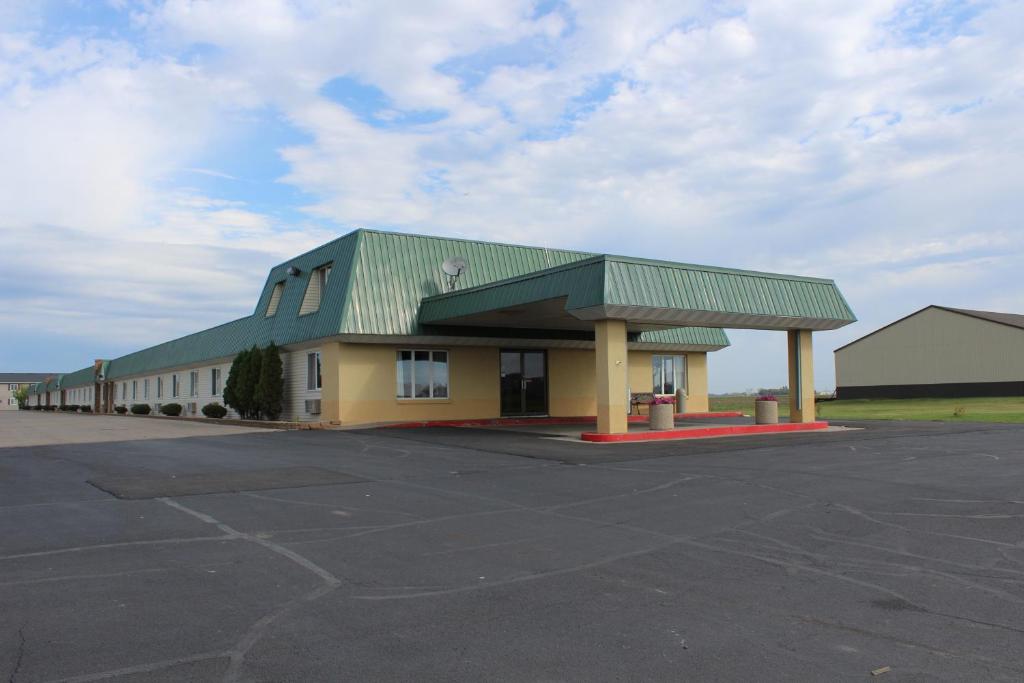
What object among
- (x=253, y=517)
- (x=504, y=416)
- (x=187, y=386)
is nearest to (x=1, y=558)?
(x=253, y=517)

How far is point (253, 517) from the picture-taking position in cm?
861

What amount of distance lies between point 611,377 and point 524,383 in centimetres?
978

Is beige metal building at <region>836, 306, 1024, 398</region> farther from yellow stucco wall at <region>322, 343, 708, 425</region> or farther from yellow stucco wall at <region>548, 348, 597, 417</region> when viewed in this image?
yellow stucco wall at <region>548, 348, 597, 417</region>

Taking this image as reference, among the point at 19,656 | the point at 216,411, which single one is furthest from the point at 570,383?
the point at 19,656

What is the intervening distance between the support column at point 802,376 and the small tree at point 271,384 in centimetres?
1677

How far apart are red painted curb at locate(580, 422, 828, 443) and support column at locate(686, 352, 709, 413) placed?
366 inches

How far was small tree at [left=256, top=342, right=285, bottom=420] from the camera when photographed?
90.3 ft

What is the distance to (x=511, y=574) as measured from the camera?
6375mm

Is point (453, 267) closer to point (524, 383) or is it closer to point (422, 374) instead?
point (422, 374)

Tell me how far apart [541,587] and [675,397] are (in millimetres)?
26887

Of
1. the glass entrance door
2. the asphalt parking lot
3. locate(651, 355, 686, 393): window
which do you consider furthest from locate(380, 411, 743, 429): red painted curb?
the asphalt parking lot

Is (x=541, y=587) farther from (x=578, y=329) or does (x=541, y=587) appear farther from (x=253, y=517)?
(x=578, y=329)

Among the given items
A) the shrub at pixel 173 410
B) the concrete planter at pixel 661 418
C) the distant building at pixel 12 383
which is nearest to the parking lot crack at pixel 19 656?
the concrete planter at pixel 661 418

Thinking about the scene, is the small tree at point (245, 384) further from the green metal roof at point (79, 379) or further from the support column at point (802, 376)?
the green metal roof at point (79, 379)
